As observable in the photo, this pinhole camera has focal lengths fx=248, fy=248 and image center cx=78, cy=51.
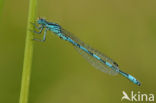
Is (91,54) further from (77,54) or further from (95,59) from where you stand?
(77,54)

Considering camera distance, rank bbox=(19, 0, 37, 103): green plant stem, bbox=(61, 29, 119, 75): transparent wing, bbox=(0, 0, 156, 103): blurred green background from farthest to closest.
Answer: bbox=(61, 29, 119, 75): transparent wing → bbox=(0, 0, 156, 103): blurred green background → bbox=(19, 0, 37, 103): green plant stem

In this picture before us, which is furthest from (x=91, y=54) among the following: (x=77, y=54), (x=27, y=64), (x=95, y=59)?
(x=27, y=64)

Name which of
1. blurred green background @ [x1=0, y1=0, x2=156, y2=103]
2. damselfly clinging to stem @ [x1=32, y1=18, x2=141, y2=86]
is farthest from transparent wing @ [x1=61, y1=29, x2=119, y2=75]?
blurred green background @ [x1=0, y1=0, x2=156, y2=103]

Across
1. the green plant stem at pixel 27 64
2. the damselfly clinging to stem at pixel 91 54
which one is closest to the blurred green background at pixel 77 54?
the damselfly clinging to stem at pixel 91 54

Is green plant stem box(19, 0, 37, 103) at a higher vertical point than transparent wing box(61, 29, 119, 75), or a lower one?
lower

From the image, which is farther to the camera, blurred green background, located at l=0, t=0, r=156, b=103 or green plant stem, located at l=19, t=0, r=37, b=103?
blurred green background, located at l=0, t=0, r=156, b=103

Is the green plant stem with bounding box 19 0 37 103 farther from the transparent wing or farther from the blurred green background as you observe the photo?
the transparent wing

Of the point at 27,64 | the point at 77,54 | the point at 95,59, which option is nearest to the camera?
the point at 27,64

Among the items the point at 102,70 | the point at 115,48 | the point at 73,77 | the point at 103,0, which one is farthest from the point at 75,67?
the point at 103,0

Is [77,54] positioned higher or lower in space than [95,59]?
higher

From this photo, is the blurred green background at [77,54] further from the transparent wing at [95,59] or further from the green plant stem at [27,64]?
the green plant stem at [27,64]
